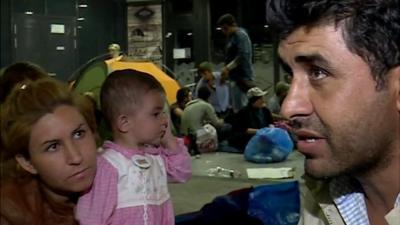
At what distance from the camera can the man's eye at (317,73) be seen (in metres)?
0.92

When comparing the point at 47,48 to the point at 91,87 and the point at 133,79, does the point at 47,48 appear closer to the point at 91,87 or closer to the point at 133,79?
the point at 91,87

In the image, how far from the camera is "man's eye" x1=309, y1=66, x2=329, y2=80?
36.1 inches

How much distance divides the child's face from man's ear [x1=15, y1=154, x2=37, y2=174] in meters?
0.32

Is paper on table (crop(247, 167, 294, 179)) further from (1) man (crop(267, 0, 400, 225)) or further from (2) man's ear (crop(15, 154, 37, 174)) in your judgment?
(1) man (crop(267, 0, 400, 225))

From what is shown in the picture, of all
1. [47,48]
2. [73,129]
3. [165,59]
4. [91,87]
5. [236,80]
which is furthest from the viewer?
[236,80]

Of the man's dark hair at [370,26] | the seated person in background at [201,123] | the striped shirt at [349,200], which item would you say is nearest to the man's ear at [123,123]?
the striped shirt at [349,200]

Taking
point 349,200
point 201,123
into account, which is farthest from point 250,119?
point 349,200

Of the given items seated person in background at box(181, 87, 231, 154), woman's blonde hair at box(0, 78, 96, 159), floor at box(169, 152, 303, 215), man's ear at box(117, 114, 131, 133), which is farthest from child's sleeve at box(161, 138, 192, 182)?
seated person in background at box(181, 87, 231, 154)

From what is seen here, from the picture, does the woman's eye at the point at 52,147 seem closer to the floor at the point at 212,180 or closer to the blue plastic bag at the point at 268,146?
the floor at the point at 212,180

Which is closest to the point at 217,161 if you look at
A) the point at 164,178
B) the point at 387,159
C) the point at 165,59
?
the point at 165,59

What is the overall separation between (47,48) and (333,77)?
302 cm

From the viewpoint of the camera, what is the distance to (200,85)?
4574mm

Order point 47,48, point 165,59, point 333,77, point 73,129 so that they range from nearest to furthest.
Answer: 1. point 333,77
2. point 73,129
3. point 47,48
4. point 165,59

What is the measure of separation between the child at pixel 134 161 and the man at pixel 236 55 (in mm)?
2604
